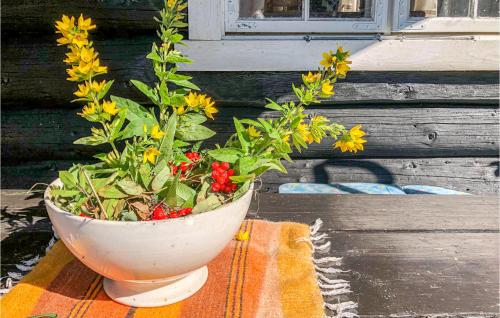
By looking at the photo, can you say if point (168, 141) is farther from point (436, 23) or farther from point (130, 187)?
point (436, 23)

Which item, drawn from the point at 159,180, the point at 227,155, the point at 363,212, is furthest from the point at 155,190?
the point at 363,212

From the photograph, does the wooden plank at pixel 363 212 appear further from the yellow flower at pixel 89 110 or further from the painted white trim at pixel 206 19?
the painted white trim at pixel 206 19

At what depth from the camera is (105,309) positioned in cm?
78

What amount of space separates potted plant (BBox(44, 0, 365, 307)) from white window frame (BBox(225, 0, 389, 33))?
82 cm

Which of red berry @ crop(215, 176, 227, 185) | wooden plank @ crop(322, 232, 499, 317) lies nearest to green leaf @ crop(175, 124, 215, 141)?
red berry @ crop(215, 176, 227, 185)

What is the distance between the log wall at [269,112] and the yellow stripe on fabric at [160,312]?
102cm

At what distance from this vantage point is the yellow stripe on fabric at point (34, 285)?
0.77 meters

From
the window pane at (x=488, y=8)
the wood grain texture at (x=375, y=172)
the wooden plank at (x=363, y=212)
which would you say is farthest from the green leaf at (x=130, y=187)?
the window pane at (x=488, y=8)

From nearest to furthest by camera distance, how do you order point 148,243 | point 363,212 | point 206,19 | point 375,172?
point 148,243 → point 363,212 → point 206,19 → point 375,172

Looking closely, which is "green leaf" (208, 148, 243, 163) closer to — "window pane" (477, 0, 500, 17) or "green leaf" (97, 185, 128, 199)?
"green leaf" (97, 185, 128, 199)

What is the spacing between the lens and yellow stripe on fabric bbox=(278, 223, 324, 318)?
0.79 metres

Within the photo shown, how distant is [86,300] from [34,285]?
109 mm

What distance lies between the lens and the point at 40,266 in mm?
905

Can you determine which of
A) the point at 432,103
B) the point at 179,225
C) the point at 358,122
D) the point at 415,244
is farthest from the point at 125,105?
the point at 432,103
